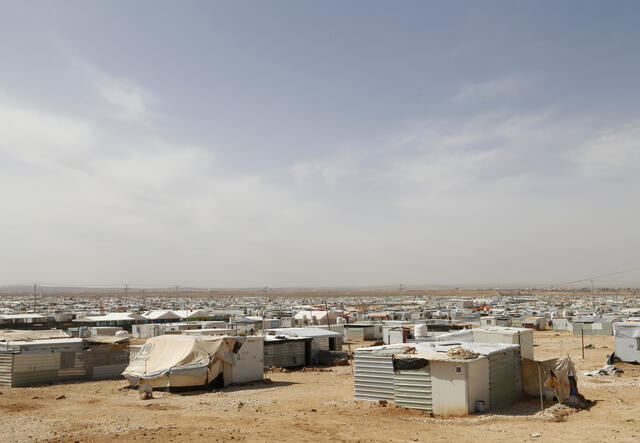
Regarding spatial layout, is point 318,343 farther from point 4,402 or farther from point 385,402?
point 4,402

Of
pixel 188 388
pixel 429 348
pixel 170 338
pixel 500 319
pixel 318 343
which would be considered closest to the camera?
pixel 429 348

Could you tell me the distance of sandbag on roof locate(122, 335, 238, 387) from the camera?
2419cm

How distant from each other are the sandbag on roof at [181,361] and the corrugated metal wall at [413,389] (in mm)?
9421

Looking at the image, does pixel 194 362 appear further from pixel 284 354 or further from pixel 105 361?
pixel 284 354

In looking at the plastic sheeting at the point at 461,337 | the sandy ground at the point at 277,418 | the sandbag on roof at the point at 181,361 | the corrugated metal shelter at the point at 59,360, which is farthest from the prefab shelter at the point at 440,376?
the corrugated metal shelter at the point at 59,360

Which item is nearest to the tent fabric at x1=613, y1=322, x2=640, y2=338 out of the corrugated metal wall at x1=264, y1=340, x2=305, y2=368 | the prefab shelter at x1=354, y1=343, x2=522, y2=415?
the prefab shelter at x1=354, y1=343, x2=522, y2=415

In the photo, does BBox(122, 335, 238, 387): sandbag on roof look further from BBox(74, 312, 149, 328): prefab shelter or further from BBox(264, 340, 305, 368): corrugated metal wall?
BBox(74, 312, 149, 328): prefab shelter

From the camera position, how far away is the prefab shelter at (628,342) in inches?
1231

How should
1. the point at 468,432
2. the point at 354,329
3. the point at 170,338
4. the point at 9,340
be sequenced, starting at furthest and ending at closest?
1. the point at 354,329
2. the point at 9,340
3. the point at 170,338
4. the point at 468,432

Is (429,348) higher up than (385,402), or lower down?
Result: higher up

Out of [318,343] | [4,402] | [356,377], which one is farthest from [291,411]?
[318,343]

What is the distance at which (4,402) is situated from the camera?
855 inches

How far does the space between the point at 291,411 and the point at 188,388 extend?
7206 mm

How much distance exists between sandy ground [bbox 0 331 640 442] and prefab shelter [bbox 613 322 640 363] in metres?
6.73
